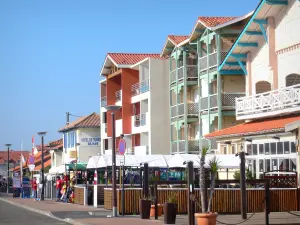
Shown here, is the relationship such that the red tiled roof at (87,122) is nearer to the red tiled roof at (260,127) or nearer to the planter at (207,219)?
the red tiled roof at (260,127)

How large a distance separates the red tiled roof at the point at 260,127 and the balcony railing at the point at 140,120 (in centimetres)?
1999

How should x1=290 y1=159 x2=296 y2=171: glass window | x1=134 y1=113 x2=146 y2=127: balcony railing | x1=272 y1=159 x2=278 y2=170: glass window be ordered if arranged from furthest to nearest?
1. x1=134 y1=113 x2=146 y2=127: balcony railing
2. x1=272 y1=159 x2=278 y2=170: glass window
3. x1=290 y1=159 x2=296 y2=171: glass window

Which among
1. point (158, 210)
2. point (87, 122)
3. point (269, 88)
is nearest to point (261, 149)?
point (269, 88)

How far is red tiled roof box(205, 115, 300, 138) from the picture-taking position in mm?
32344

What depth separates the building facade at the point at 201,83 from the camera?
151 ft

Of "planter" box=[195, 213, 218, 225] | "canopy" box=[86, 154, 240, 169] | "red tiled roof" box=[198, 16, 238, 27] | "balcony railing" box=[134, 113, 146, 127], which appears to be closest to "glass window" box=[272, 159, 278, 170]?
"canopy" box=[86, 154, 240, 169]

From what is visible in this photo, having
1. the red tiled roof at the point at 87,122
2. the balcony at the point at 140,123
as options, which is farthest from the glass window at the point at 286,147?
the red tiled roof at the point at 87,122

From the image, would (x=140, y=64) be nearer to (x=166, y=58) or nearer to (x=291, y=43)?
(x=166, y=58)

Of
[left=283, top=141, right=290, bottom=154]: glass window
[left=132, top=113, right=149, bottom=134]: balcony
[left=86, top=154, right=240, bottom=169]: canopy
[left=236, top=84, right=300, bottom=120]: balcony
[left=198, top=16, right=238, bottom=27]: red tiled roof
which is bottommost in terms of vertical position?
[left=86, top=154, right=240, bottom=169]: canopy

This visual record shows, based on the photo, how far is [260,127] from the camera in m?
34.5

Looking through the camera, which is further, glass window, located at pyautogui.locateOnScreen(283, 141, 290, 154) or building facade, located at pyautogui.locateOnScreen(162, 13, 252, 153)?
building facade, located at pyautogui.locateOnScreen(162, 13, 252, 153)

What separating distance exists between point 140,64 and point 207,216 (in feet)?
Answer: 130

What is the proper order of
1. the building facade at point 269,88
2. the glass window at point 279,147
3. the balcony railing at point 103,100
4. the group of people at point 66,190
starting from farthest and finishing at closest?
the balcony railing at point 103,100 → the group of people at point 66,190 → the glass window at point 279,147 → the building facade at point 269,88

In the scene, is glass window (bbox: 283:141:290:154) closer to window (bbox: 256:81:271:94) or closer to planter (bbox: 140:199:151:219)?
window (bbox: 256:81:271:94)
